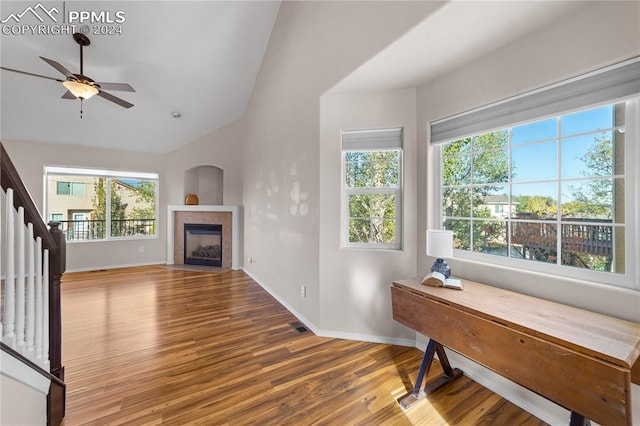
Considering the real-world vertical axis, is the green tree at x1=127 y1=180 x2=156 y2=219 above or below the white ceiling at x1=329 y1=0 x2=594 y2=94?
below

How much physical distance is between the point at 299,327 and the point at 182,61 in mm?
3649

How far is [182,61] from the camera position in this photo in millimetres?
Result: 3434

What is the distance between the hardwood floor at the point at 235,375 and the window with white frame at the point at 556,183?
101 centimetres

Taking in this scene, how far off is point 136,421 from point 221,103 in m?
4.36

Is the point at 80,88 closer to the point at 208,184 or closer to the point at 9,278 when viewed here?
the point at 9,278

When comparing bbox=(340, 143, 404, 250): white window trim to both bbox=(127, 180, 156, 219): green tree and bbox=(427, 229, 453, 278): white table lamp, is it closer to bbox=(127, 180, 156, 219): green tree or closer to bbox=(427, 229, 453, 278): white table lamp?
bbox=(427, 229, 453, 278): white table lamp

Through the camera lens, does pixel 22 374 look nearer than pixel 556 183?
Yes

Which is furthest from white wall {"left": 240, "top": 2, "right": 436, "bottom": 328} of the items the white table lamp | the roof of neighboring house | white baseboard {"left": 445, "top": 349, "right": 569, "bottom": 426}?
the roof of neighboring house

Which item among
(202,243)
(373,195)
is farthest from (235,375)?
(202,243)

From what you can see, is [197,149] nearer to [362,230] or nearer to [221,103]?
[221,103]

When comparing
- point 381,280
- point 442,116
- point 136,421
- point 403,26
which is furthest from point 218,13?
point 136,421

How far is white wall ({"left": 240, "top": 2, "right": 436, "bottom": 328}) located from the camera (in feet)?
6.38

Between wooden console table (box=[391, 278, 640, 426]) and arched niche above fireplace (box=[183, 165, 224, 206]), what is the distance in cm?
518

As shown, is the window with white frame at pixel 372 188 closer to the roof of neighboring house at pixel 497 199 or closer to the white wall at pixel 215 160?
the roof of neighboring house at pixel 497 199
